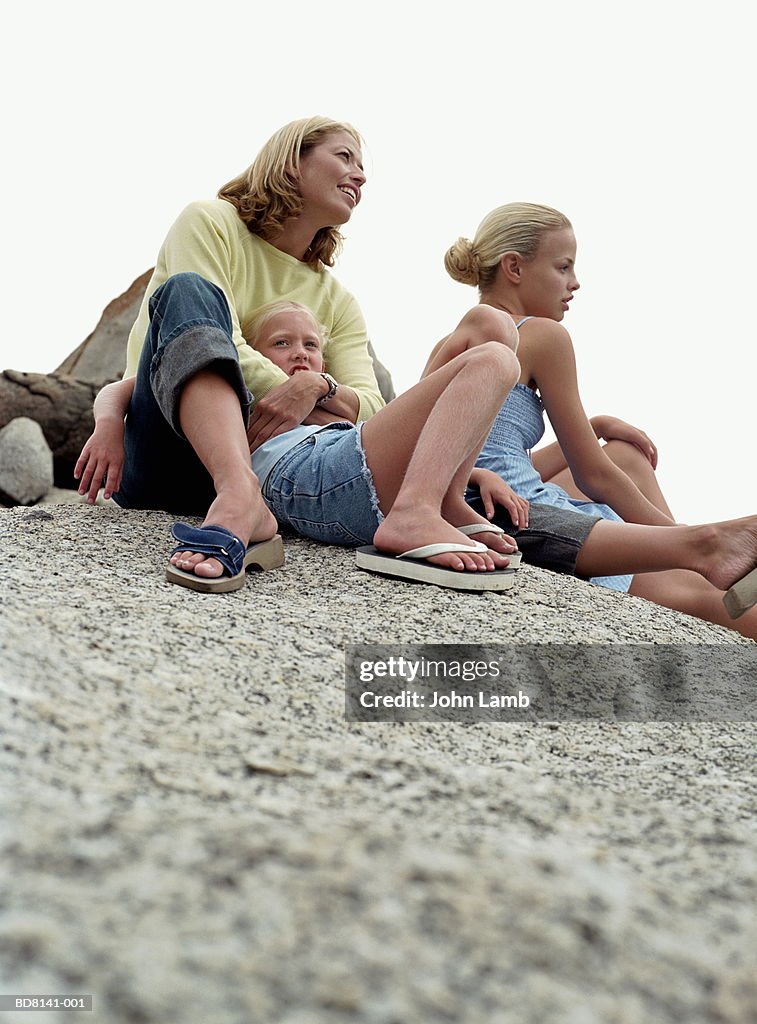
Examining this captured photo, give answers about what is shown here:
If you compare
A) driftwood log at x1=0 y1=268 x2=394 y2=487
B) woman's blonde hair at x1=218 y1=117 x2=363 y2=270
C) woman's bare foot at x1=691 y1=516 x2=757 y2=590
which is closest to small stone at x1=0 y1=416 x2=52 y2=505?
driftwood log at x1=0 y1=268 x2=394 y2=487

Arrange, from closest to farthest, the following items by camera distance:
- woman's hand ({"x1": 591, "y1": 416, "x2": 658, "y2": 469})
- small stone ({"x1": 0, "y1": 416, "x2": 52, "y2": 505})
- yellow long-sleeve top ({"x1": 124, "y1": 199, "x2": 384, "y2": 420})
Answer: yellow long-sleeve top ({"x1": 124, "y1": 199, "x2": 384, "y2": 420})
woman's hand ({"x1": 591, "y1": 416, "x2": 658, "y2": 469})
small stone ({"x1": 0, "y1": 416, "x2": 52, "y2": 505})

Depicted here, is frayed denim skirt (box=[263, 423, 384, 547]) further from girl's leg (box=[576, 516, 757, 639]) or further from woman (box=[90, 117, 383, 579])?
girl's leg (box=[576, 516, 757, 639])

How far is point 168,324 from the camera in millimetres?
1791

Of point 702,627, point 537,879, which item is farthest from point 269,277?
point 537,879

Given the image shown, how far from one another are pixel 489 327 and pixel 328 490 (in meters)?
0.50

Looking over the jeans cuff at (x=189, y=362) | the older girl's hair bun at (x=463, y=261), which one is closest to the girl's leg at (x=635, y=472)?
the older girl's hair bun at (x=463, y=261)

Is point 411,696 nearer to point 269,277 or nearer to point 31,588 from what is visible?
point 31,588

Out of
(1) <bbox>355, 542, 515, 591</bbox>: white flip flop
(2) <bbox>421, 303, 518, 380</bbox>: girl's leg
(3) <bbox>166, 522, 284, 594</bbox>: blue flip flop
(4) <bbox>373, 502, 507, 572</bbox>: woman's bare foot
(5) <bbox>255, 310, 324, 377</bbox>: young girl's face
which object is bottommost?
(3) <bbox>166, 522, 284, 594</bbox>: blue flip flop

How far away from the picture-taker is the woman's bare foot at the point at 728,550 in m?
1.81

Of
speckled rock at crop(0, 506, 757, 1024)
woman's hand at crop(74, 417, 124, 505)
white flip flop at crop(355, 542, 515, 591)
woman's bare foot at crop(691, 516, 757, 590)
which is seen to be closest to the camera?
speckled rock at crop(0, 506, 757, 1024)

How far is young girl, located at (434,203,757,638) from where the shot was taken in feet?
7.43

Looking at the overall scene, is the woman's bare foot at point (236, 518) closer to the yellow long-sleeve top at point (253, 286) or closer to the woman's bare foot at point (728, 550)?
the yellow long-sleeve top at point (253, 286)

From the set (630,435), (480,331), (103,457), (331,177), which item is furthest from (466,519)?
(331,177)

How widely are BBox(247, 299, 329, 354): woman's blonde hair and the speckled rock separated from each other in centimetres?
117
